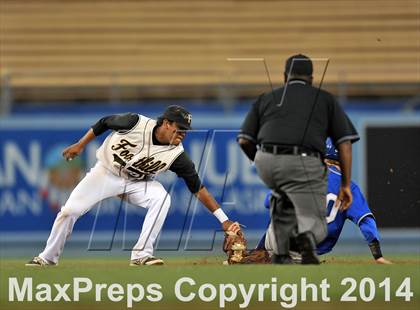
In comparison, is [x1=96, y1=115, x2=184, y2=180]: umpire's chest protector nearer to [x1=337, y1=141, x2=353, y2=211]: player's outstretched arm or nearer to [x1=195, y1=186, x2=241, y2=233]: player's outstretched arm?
[x1=195, y1=186, x2=241, y2=233]: player's outstretched arm

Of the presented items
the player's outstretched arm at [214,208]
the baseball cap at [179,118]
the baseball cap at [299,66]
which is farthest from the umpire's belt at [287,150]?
the player's outstretched arm at [214,208]

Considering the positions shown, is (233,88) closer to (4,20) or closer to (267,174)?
(4,20)

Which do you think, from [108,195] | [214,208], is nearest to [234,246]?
[214,208]

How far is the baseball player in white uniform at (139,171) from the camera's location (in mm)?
9344

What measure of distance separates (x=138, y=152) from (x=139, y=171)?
208mm

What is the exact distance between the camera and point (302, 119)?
311 inches

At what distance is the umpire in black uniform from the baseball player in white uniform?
1412 millimetres

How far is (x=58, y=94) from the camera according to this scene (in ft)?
54.6

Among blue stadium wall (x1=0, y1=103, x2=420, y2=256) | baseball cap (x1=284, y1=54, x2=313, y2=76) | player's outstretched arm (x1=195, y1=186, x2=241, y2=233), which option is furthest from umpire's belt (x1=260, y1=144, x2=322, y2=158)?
blue stadium wall (x1=0, y1=103, x2=420, y2=256)

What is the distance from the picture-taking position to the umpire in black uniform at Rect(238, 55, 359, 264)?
790 centimetres

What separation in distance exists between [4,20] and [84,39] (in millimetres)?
1320

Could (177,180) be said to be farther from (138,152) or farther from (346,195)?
(346,195)

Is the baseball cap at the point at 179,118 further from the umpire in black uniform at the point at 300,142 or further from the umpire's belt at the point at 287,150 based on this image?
the umpire's belt at the point at 287,150

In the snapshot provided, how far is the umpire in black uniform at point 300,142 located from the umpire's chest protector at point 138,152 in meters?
1.46
